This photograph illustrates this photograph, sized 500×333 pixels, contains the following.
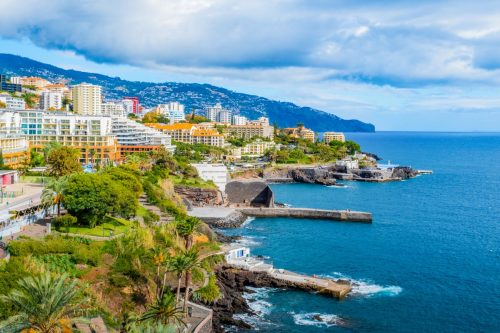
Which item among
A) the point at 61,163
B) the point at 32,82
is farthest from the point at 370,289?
the point at 32,82

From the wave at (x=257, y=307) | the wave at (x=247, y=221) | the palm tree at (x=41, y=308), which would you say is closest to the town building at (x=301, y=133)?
the wave at (x=247, y=221)

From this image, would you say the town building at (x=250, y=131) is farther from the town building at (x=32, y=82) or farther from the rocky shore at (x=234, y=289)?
the rocky shore at (x=234, y=289)

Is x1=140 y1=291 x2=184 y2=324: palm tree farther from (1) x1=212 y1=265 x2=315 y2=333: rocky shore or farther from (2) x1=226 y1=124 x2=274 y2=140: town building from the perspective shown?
(2) x1=226 y1=124 x2=274 y2=140: town building

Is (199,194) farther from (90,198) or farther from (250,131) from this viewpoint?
(250,131)

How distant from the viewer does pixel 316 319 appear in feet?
112

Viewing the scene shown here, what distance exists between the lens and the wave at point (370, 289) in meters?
38.7

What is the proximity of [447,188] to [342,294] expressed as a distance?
67044mm

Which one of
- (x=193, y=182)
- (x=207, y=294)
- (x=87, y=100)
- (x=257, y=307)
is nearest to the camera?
Answer: (x=207, y=294)

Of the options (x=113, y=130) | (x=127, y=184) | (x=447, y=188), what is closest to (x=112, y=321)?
(x=127, y=184)

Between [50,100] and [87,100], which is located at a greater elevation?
[87,100]

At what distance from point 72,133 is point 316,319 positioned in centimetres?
6166

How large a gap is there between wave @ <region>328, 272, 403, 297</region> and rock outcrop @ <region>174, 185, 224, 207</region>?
31.4m

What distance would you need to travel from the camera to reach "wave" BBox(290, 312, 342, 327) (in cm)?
3350

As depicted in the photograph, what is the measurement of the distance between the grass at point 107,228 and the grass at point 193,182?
28.5m
